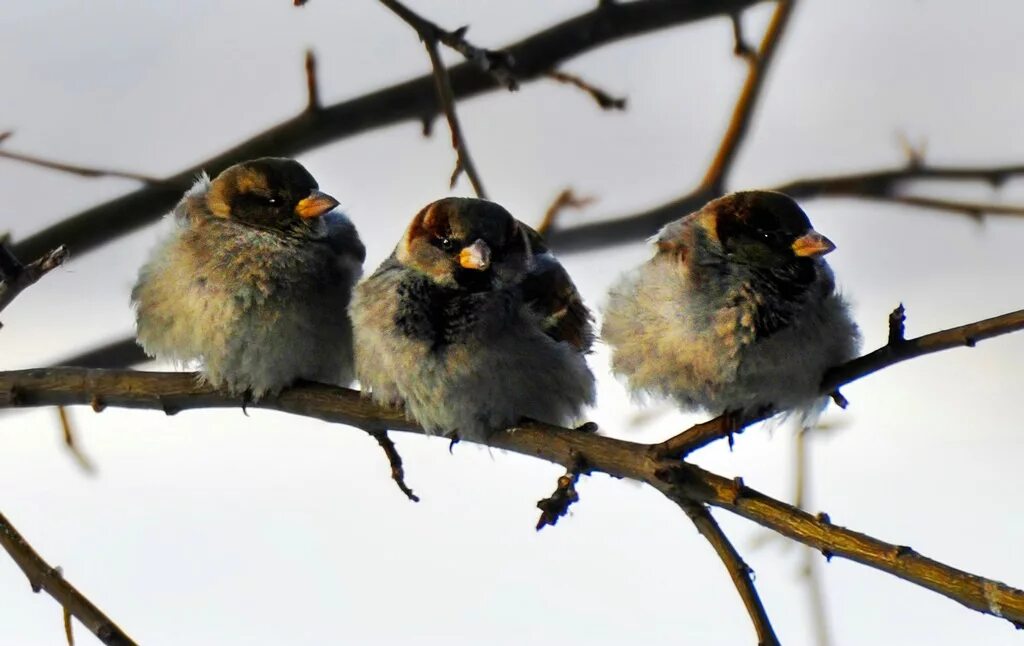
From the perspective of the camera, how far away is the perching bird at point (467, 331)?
1.96m

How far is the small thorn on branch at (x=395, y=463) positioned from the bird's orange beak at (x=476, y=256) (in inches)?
13.1

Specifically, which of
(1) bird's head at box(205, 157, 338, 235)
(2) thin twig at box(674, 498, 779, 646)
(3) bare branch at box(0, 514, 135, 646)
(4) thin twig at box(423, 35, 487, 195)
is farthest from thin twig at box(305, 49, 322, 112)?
(2) thin twig at box(674, 498, 779, 646)

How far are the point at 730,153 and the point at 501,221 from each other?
2.58 feet

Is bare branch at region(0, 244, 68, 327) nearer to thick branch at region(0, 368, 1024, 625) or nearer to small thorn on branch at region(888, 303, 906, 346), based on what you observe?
thick branch at region(0, 368, 1024, 625)

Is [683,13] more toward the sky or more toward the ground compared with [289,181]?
more toward the sky

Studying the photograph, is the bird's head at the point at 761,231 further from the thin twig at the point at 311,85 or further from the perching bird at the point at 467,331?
the thin twig at the point at 311,85

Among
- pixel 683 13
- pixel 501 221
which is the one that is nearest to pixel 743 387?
pixel 501 221

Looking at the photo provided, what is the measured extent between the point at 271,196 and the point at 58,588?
2.65ft

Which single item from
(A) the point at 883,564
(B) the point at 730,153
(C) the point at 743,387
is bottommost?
(A) the point at 883,564

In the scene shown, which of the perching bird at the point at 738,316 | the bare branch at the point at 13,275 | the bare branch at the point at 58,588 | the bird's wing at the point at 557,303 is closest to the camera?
the bare branch at the point at 58,588

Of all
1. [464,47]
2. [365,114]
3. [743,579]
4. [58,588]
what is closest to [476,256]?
[464,47]

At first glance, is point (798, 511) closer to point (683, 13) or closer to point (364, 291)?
point (364, 291)

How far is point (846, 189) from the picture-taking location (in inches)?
103

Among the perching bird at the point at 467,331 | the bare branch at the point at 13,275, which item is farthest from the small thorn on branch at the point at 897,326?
the bare branch at the point at 13,275
